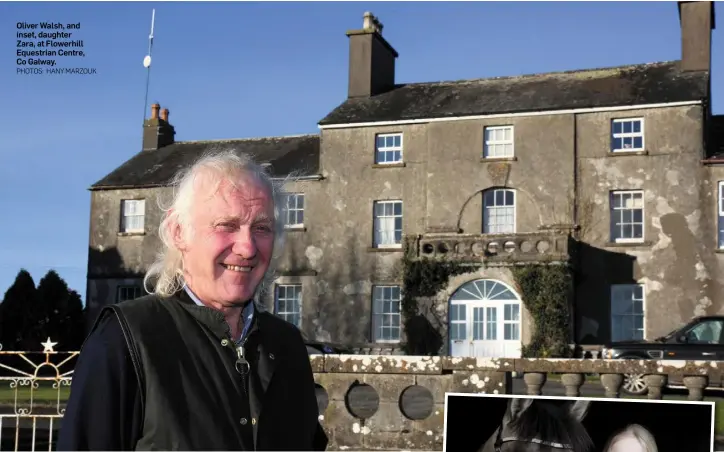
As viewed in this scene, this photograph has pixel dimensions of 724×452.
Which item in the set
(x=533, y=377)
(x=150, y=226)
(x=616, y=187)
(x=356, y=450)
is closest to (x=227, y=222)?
(x=533, y=377)

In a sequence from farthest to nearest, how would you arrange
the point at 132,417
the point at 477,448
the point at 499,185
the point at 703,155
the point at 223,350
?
the point at 499,185, the point at 703,155, the point at 477,448, the point at 223,350, the point at 132,417

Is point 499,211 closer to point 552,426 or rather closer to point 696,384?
point 696,384

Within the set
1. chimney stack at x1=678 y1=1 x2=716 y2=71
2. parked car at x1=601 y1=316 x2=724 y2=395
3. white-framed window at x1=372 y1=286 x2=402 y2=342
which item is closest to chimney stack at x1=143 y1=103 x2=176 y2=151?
white-framed window at x1=372 y1=286 x2=402 y2=342

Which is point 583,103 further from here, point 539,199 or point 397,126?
point 397,126

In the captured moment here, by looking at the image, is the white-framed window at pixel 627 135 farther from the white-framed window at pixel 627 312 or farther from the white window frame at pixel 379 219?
the white window frame at pixel 379 219

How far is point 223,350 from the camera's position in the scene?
2.64 metres

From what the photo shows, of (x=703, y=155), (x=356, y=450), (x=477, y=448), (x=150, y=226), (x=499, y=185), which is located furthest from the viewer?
(x=150, y=226)

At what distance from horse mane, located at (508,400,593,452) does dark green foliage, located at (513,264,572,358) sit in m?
21.3

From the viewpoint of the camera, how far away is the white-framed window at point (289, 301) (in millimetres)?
28062

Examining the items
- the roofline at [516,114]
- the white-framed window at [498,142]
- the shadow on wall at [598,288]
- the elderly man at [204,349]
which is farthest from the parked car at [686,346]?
the elderly man at [204,349]

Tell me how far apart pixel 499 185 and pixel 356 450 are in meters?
17.9

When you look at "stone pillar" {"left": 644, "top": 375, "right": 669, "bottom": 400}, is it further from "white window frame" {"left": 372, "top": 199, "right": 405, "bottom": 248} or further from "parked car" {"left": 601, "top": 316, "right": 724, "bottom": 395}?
"white window frame" {"left": 372, "top": 199, "right": 405, "bottom": 248}

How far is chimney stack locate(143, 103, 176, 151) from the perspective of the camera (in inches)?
1321

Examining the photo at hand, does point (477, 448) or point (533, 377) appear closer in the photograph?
point (477, 448)
